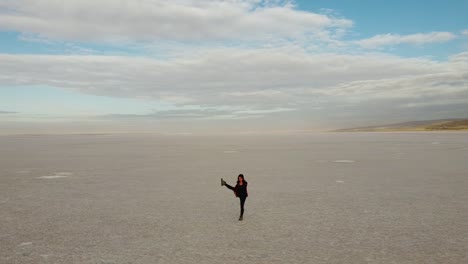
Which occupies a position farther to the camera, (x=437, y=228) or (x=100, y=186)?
(x=100, y=186)

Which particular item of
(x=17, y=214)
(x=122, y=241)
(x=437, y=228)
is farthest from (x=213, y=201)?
(x=437, y=228)

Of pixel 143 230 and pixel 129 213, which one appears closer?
pixel 143 230

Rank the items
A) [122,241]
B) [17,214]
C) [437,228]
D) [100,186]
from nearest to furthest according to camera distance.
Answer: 1. [122,241]
2. [437,228]
3. [17,214]
4. [100,186]

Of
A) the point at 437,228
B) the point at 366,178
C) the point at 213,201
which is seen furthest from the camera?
the point at 366,178

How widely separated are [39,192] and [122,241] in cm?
774

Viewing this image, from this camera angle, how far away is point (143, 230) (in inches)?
372

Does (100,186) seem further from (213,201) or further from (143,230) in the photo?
(143,230)

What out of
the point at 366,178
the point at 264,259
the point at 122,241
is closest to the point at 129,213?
the point at 122,241

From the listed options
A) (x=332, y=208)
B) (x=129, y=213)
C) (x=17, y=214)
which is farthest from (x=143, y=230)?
(x=332, y=208)

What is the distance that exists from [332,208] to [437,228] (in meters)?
2.93

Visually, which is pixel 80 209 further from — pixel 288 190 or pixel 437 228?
pixel 437 228

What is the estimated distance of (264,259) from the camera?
24.3 feet

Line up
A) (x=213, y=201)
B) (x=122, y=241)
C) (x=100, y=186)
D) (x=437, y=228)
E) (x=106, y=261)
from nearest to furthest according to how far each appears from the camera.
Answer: (x=106, y=261) < (x=122, y=241) < (x=437, y=228) < (x=213, y=201) < (x=100, y=186)

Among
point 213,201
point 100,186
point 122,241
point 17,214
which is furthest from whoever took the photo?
point 100,186
